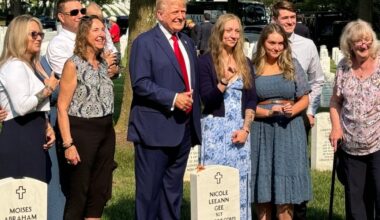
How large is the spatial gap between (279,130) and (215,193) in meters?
1.32

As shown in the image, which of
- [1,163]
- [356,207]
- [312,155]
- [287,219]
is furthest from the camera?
[312,155]

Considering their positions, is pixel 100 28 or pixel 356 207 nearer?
pixel 100 28

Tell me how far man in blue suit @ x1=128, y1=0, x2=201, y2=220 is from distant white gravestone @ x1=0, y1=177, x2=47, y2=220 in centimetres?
101

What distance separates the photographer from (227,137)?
671 centimetres

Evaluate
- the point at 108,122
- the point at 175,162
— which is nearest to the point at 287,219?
the point at 175,162

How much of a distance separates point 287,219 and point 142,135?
175 centimetres

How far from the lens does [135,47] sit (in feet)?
20.2

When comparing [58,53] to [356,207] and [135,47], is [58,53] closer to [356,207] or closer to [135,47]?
[135,47]

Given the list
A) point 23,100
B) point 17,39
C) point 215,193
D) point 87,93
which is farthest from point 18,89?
point 215,193

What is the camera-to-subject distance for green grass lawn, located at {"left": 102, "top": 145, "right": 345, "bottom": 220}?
821cm

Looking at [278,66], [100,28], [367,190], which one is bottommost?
[367,190]

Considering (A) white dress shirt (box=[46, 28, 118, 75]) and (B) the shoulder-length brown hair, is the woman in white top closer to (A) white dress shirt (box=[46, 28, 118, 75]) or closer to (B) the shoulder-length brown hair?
(B) the shoulder-length brown hair

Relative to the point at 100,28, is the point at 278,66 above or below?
below

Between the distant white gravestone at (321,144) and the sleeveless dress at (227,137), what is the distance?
13.1 ft
